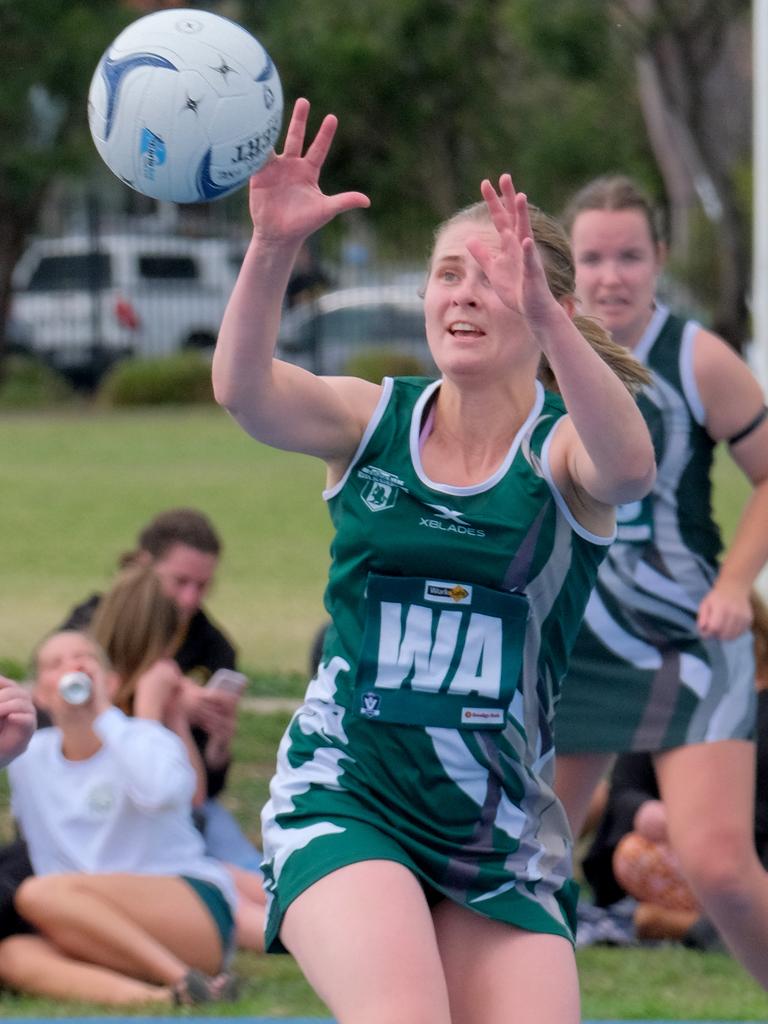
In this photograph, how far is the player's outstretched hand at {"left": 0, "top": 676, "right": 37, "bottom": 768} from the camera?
11.1ft

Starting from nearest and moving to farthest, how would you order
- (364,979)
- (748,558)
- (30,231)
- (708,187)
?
1. (364,979)
2. (748,558)
3. (708,187)
4. (30,231)

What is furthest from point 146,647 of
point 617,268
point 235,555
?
point 235,555

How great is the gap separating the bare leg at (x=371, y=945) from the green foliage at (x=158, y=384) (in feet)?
79.0

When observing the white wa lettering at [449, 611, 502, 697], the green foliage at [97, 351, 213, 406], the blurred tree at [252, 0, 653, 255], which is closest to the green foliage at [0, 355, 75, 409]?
the green foliage at [97, 351, 213, 406]

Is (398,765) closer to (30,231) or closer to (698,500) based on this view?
(698,500)

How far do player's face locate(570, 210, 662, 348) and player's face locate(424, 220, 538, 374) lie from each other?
1.43 meters

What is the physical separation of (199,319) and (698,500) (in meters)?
26.9

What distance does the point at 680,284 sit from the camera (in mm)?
33594

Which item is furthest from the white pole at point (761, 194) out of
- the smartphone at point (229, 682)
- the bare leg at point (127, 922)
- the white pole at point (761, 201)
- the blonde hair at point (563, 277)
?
the blonde hair at point (563, 277)

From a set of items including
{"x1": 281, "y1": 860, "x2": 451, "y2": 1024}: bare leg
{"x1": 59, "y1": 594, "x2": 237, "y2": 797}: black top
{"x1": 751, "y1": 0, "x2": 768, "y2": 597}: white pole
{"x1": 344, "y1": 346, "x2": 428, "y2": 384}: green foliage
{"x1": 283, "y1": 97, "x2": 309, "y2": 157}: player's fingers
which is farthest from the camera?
{"x1": 344, "y1": 346, "x2": 428, "y2": 384}: green foliage

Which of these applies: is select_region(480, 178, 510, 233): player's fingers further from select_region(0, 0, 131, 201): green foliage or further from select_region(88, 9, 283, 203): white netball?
select_region(0, 0, 131, 201): green foliage

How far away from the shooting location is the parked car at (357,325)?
28.8 meters

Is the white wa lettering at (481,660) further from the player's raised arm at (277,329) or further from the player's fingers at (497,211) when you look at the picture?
the player's fingers at (497,211)

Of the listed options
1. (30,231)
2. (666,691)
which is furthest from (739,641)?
(30,231)
